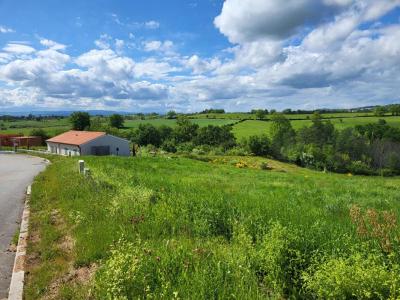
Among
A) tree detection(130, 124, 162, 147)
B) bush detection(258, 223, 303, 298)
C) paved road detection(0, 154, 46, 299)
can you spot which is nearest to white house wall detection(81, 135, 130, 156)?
tree detection(130, 124, 162, 147)

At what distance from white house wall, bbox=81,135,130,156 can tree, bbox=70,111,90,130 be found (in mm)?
40882

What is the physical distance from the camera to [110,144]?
58531mm

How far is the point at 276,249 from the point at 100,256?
330 centimetres

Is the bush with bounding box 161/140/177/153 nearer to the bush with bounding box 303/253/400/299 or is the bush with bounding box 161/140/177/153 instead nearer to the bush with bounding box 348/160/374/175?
the bush with bounding box 348/160/374/175

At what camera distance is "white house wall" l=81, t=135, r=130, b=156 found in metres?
55.5

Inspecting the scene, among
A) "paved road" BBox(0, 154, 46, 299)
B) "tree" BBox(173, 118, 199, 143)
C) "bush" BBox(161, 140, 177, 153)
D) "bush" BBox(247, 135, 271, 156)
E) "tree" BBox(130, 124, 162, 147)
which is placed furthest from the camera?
"tree" BBox(173, 118, 199, 143)

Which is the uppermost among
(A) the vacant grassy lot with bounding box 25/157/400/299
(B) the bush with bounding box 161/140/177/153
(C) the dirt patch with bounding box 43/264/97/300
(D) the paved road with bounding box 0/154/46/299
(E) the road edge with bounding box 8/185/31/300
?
(A) the vacant grassy lot with bounding box 25/157/400/299

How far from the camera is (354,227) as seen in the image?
6.45 m

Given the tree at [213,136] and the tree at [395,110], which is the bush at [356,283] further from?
the tree at [395,110]

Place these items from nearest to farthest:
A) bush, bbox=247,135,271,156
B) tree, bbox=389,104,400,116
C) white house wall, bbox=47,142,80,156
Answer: white house wall, bbox=47,142,80,156
bush, bbox=247,135,271,156
tree, bbox=389,104,400,116

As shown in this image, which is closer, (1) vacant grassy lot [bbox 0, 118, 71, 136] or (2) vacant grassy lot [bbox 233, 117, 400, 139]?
(1) vacant grassy lot [bbox 0, 118, 71, 136]

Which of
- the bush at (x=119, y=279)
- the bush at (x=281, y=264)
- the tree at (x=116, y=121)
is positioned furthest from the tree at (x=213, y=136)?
the bush at (x=119, y=279)

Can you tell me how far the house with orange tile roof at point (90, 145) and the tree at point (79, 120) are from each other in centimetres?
3560

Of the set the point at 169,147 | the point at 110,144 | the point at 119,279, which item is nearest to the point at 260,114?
the point at 169,147
